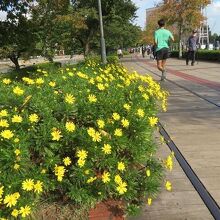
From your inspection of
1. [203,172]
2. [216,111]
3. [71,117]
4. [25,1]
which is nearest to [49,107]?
[71,117]

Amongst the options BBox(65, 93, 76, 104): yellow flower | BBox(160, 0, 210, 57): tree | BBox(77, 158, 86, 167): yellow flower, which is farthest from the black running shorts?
BBox(160, 0, 210, 57): tree

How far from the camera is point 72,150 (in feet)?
11.2

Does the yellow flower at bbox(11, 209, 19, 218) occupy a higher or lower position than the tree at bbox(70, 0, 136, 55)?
lower

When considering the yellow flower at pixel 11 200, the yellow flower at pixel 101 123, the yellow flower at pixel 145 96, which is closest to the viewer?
the yellow flower at pixel 11 200

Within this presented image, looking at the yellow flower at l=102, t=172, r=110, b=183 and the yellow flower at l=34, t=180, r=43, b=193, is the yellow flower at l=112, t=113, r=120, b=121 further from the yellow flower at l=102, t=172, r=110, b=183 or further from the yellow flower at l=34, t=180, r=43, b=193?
the yellow flower at l=34, t=180, r=43, b=193

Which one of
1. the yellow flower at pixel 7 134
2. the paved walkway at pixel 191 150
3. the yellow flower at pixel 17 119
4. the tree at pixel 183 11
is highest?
the tree at pixel 183 11

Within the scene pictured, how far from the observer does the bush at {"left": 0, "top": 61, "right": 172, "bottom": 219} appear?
10.1ft

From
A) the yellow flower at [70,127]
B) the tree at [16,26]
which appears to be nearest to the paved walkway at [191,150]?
the yellow flower at [70,127]

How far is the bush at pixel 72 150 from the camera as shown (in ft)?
10.1

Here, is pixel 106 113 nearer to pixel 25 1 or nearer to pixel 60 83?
pixel 60 83

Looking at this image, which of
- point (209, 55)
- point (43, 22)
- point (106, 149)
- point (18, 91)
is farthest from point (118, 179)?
point (209, 55)

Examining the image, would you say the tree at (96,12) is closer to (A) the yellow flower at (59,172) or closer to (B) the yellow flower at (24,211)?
(A) the yellow flower at (59,172)

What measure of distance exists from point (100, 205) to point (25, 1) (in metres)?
15.6

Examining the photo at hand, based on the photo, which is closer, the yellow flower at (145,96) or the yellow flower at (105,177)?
the yellow flower at (105,177)
